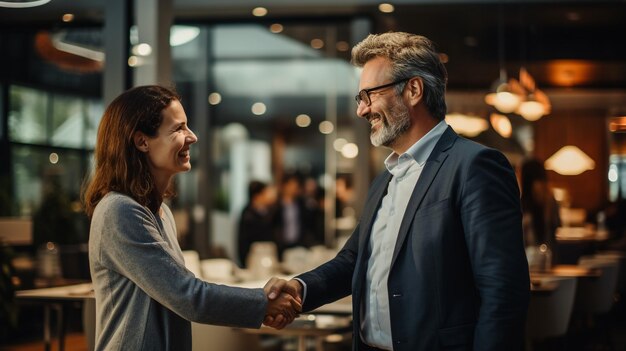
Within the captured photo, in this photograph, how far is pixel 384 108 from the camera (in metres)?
2.87

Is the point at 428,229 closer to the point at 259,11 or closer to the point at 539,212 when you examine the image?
the point at 539,212

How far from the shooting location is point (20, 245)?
600cm

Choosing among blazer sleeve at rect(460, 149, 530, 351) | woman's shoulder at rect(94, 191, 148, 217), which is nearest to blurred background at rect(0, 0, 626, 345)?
woman's shoulder at rect(94, 191, 148, 217)

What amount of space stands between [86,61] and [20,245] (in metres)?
3.74

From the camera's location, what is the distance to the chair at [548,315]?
236 inches

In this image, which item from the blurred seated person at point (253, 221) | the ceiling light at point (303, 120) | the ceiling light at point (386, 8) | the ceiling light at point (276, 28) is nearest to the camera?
the ceiling light at point (386, 8)

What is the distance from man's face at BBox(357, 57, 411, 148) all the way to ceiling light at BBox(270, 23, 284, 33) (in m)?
7.65

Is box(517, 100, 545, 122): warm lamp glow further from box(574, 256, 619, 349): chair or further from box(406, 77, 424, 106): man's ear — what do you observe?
box(406, 77, 424, 106): man's ear

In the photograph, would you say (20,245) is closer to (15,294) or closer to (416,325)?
(15,294)

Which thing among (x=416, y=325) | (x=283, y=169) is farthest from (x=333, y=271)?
(x=283, y=169)

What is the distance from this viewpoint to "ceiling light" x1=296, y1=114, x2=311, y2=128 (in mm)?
16609

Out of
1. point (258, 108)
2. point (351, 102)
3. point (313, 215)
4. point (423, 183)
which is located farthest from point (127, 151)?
point (258, 108)

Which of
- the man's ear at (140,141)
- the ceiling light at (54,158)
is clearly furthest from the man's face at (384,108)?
the ceiling light at (54,158)

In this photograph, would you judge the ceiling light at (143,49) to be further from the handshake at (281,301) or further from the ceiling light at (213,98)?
the ceiling light at (213,98)
